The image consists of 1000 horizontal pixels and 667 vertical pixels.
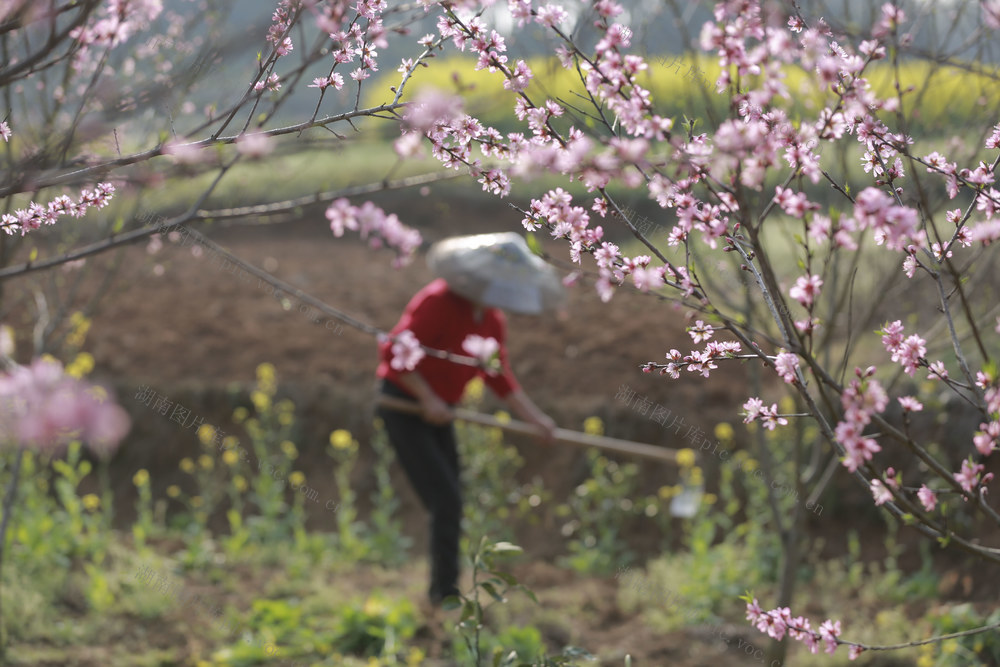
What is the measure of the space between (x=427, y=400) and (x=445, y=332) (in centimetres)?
33

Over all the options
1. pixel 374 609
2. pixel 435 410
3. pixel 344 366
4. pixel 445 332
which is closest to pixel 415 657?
pixel 374 609

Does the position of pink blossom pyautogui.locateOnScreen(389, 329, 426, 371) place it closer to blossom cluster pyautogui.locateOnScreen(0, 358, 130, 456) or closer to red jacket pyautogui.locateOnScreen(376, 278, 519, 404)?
blossom cluster pyautogui.locateOnScreen(0, 358, 130, 456)

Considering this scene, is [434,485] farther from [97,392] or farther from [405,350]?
[405,350]

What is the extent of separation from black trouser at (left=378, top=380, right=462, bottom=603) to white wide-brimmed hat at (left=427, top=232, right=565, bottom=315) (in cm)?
68

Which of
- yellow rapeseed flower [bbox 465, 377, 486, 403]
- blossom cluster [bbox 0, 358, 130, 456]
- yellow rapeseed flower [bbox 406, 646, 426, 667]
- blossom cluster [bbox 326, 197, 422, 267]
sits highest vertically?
yellow rapeseed flower [bbox 465, 377, 486, 403]

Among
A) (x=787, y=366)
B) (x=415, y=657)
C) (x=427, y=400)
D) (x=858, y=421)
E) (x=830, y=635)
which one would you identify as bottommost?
(x=415, y=657)

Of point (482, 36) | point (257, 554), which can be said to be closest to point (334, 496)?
point (257, 554)

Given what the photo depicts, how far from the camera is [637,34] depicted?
3.56m

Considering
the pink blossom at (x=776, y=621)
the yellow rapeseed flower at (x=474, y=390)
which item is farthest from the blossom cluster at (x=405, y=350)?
the yellow rapeseed flower at (x=474, y=390)

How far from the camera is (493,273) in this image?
3787 mm

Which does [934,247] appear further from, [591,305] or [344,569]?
[591,305]

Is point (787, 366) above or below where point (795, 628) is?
above

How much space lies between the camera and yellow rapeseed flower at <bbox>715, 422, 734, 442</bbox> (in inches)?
200

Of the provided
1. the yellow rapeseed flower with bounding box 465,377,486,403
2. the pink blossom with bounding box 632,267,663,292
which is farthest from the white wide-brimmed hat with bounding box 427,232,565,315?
the pink blossom with bounding box 632,267,663,292
